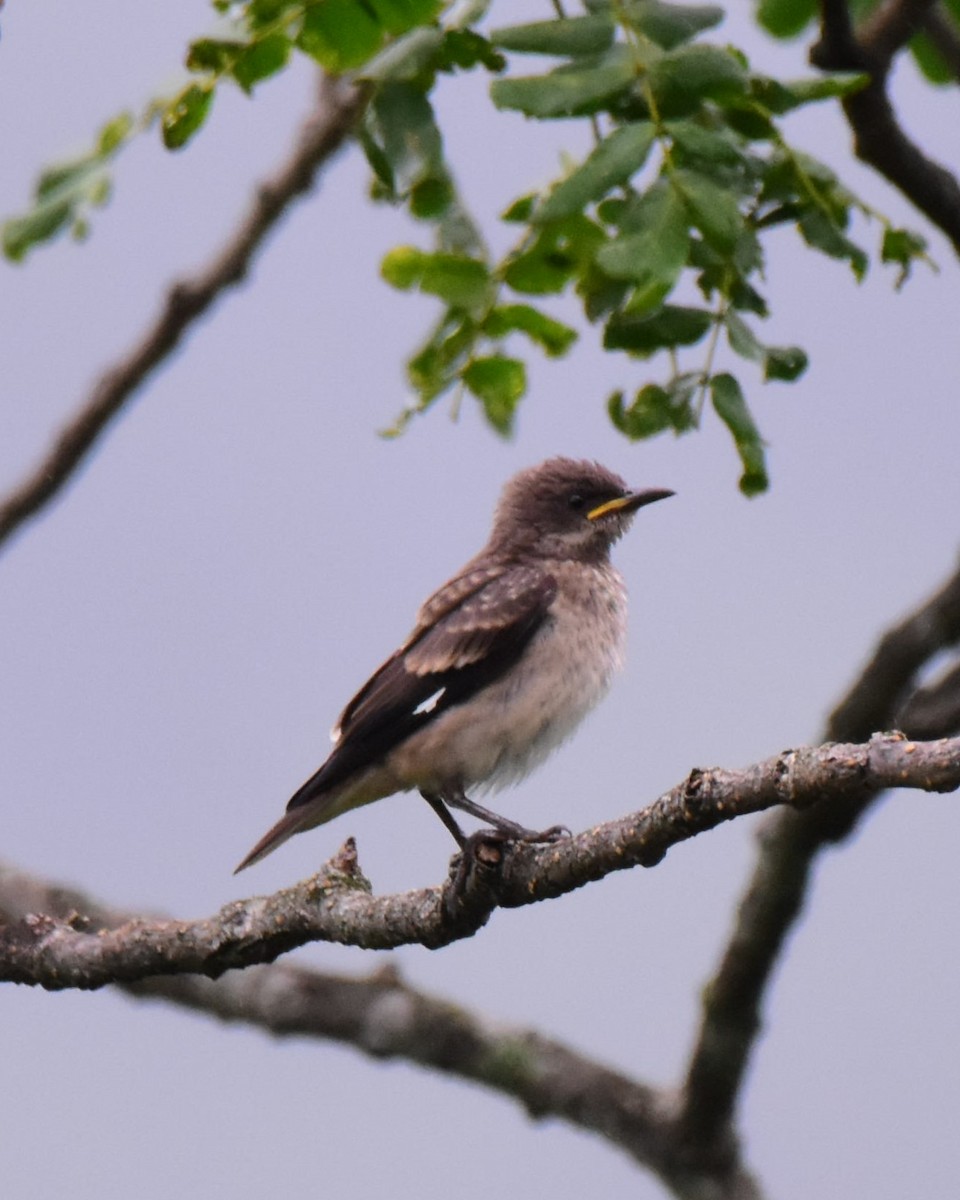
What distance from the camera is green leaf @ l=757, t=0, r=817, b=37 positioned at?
17.8 ft

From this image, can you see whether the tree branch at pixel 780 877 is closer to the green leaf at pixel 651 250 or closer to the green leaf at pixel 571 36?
the green leaf at pixel 651 250

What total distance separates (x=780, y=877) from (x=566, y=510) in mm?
1689

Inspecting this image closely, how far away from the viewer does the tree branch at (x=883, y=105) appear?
4.95 metres

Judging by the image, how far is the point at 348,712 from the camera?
20.2 ft

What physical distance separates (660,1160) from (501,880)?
2655mm

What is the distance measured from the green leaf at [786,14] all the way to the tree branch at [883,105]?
168mm

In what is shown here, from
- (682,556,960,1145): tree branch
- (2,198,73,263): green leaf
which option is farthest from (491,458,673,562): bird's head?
(2,198,73,263): green leaf

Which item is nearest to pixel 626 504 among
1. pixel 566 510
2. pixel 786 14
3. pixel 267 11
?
pixel 566 510

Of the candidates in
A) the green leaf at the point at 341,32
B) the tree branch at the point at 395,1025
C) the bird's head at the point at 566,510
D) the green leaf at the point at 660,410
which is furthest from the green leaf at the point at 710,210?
the tree branch at the point at 395,1025

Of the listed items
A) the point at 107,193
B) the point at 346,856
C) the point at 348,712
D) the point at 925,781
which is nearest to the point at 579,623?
the point at 348,712

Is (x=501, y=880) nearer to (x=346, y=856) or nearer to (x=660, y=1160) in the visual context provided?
(x=346, y=856)

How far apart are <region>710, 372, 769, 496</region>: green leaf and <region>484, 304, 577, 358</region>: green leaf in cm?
57

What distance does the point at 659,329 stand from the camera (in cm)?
447

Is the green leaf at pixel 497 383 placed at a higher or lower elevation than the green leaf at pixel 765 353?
higher
